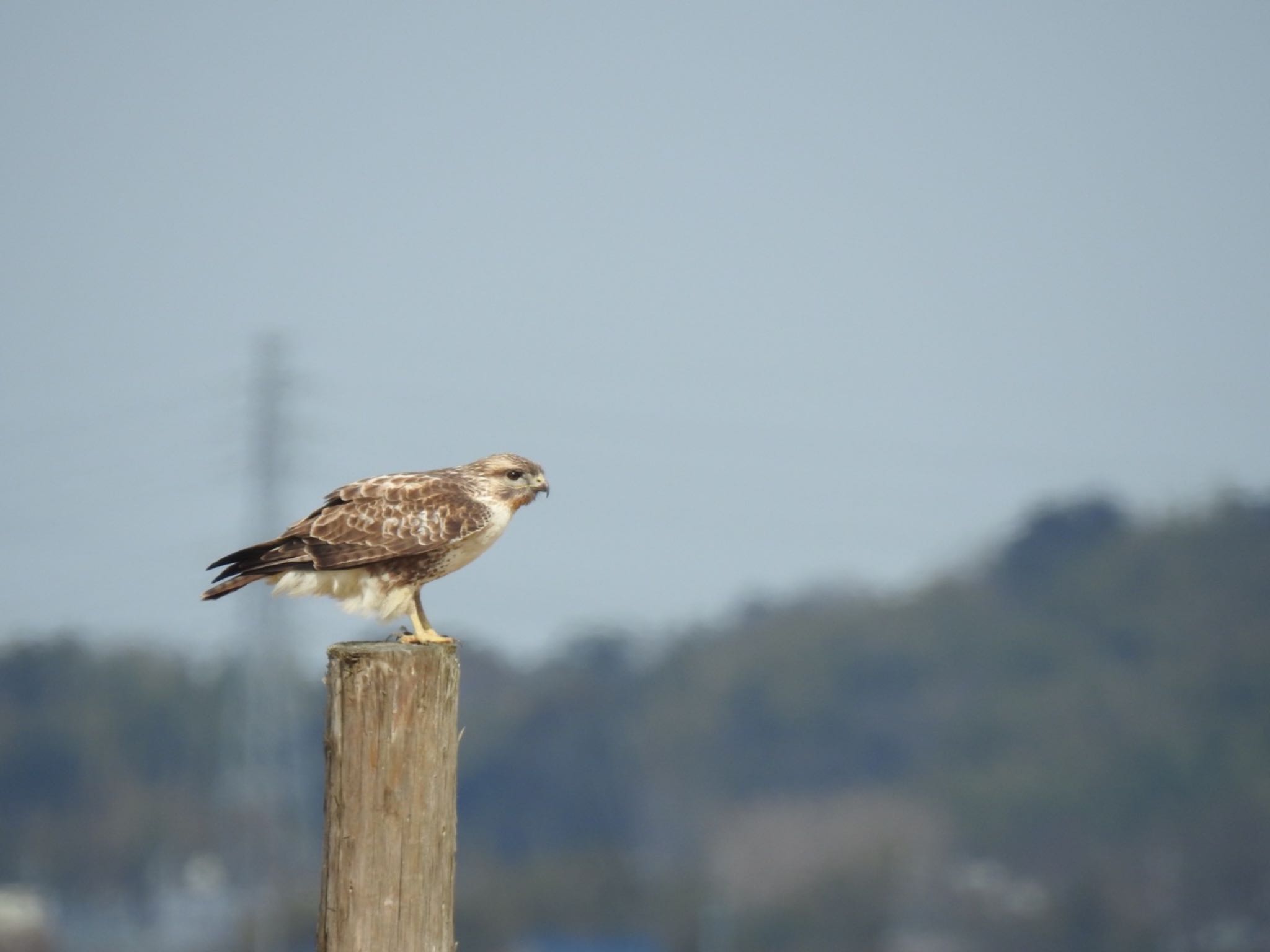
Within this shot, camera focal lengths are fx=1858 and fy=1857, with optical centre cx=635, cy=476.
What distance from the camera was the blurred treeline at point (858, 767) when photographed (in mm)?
47250

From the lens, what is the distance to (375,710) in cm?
679

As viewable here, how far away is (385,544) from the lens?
28.9ft

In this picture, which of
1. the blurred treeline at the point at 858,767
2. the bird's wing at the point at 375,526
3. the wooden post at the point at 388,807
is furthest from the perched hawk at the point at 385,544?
the blurred treeline at the point at 858,767

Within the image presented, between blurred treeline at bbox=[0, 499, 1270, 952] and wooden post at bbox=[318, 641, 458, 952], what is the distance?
3631cm

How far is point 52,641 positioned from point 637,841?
2542 cm

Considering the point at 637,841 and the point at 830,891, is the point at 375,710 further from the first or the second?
the point at 637,841

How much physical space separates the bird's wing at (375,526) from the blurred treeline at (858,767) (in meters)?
34.3

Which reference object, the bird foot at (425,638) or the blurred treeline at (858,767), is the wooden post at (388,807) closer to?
the bird foot at (425,638)

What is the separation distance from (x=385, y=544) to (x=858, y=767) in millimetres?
53362

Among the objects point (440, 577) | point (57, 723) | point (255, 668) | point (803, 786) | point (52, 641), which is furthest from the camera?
point (803, 786)

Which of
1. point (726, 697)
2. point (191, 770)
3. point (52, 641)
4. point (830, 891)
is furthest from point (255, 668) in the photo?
point (726, 697)

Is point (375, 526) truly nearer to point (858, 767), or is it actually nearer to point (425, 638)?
point (425, 638)

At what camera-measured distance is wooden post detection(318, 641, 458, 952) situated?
6.67 metres

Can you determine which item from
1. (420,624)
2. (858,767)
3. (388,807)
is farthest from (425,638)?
(858,767)
